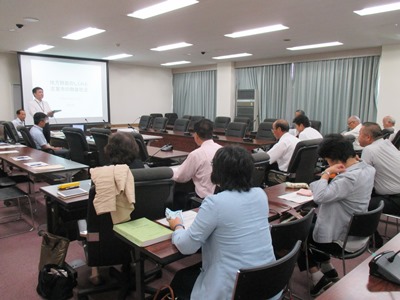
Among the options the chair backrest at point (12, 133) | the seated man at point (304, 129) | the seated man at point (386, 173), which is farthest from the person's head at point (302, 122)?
the chair backrest at point (12, 133)

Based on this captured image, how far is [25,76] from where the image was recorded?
857 centimetres

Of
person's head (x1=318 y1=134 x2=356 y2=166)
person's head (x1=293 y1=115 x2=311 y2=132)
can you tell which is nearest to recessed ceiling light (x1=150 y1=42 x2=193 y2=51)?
person's head (x1=293 y1=115 x2=311 y2=132)

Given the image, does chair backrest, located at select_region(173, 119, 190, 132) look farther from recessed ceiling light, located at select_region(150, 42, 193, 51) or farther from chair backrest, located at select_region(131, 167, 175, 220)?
chair backrest, located at select_region(131, 167, 175, 220)

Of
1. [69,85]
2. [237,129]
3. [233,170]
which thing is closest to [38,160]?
[233,170]

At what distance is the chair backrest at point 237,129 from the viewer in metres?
6.70

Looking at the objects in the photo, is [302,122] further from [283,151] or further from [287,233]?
[287,233]

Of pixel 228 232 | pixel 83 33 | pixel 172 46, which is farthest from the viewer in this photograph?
pixel 172 46

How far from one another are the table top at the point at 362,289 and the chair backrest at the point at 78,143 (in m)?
4.30

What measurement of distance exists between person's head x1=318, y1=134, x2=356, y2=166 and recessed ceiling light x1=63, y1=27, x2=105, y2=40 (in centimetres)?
498

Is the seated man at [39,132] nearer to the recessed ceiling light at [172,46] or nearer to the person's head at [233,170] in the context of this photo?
the recessed ceiling light at [172,46]

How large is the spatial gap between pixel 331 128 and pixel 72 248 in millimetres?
7127

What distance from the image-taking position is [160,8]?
14.6 feet

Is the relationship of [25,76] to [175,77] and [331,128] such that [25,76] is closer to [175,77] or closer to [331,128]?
[175,77]

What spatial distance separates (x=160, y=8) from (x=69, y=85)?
236 inches
